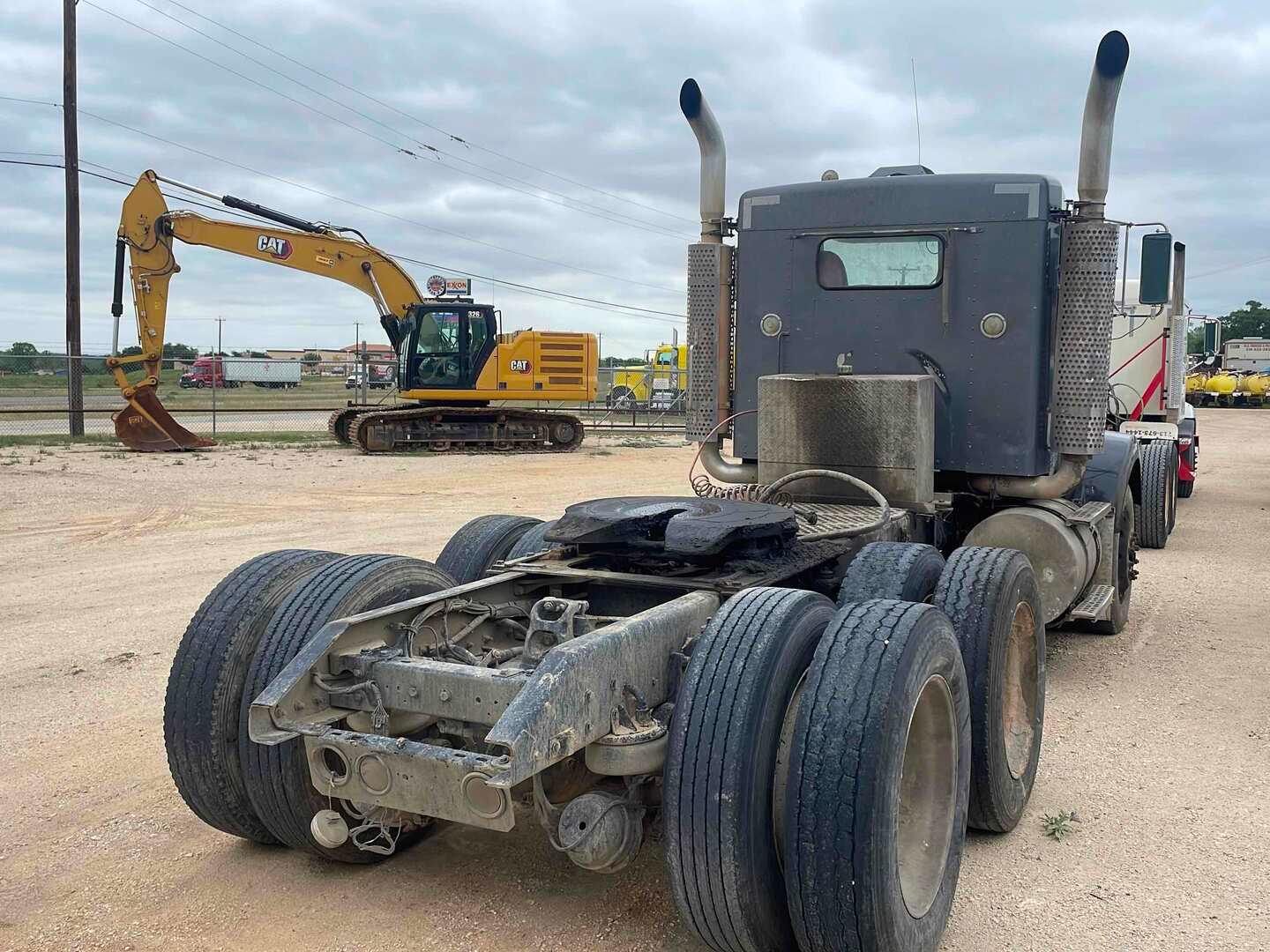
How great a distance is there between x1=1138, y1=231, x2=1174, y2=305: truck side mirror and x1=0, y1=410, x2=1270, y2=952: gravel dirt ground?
89.9 inches

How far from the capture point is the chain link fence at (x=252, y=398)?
25.2m

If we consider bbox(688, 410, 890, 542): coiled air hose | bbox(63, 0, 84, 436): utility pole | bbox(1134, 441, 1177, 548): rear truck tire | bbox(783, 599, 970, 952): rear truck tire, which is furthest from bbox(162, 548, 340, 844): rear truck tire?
bbox(63, 0, 84, 436): utility pole

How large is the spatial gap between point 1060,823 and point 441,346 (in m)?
18.9

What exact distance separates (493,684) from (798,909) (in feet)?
3.45

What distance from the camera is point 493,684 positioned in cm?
329

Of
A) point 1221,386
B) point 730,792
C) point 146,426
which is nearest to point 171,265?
point 146,426

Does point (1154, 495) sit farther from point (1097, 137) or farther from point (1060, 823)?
point (1060, 823)

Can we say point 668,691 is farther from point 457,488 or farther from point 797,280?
point 457,488

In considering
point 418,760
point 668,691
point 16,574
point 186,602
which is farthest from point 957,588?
point 16,574

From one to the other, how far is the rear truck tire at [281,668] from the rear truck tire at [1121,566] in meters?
5.35

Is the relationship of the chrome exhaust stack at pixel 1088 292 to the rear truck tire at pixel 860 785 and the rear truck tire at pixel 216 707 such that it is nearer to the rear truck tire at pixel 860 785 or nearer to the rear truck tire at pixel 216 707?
the rear truck tire at pixel 860 785

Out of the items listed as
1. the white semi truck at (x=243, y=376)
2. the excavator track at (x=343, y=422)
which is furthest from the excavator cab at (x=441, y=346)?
the white semi truck at (x=243, y=376)

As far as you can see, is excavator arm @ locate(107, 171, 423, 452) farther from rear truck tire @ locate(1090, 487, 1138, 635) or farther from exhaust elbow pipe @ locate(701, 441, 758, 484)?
rear truck tire @ locate(1090, 487, 1138, 635)

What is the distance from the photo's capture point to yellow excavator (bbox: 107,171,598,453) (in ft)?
67.4
